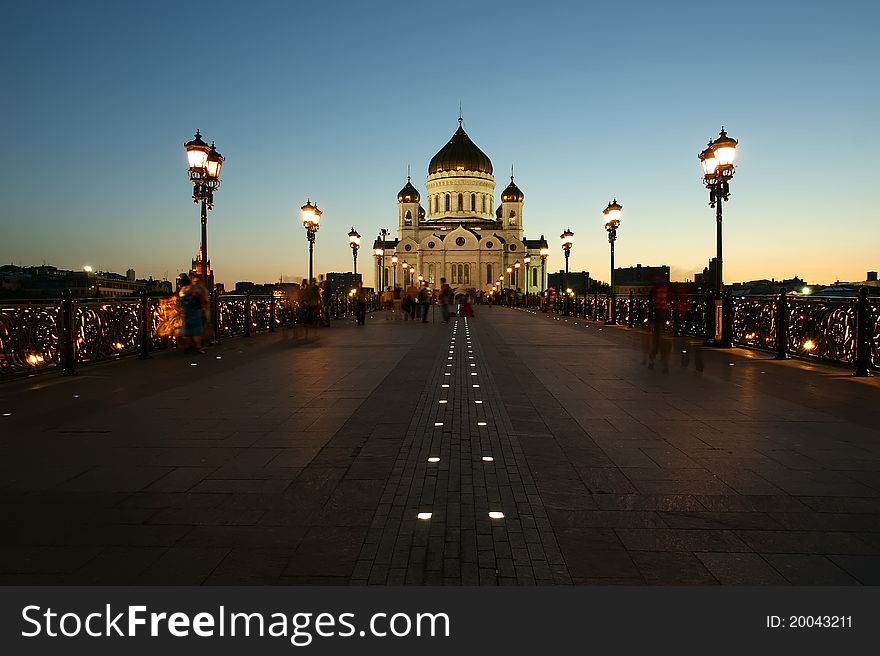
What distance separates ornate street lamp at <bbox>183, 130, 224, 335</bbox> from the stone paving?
8173 millimetres

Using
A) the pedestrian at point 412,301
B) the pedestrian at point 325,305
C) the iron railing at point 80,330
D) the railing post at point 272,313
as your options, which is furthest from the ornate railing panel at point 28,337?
the pedestrian at point 412,301

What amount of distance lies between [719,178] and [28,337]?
15797 millimetres

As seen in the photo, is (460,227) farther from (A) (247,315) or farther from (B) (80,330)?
(B) (80,330)

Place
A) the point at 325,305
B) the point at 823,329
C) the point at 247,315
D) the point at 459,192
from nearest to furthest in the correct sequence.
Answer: the point at 823,329 < the point at 247,315 < the point at 325,305 < the point at 459,192

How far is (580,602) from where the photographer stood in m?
3.43

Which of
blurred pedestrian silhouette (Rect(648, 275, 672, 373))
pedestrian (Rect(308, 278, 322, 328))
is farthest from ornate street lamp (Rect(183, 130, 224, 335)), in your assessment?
blurred pedestrian silhouette (Rect(648, 275, 672, 373))

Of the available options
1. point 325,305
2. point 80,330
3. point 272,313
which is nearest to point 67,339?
point 80,330

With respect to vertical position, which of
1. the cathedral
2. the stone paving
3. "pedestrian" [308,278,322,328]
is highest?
the cathedral

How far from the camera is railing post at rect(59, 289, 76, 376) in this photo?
12.4m

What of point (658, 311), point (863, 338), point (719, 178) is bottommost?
point (863, 338)

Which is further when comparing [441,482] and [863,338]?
[863,338]

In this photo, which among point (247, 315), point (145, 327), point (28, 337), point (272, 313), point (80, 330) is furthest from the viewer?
point (272, 313)

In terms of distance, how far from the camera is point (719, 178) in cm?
1806

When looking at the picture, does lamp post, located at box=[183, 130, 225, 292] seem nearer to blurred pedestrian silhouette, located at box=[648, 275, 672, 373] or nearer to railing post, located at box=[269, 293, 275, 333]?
railing post, located at box=[269, 293, 275, 333]
